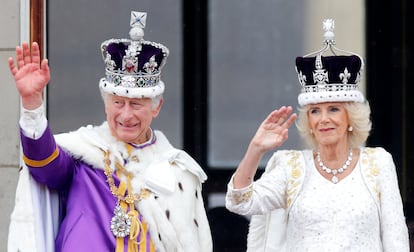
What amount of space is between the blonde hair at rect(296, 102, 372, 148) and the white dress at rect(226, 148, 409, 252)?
71 mm

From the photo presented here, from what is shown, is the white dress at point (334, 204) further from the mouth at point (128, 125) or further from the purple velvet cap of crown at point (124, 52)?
the purple velvet cap of crown at point (124, 52)

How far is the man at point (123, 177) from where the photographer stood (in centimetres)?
492

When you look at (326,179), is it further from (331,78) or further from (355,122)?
(331,78)

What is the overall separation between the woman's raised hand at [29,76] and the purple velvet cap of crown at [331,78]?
3.64ft

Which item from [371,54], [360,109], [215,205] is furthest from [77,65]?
[360,109]

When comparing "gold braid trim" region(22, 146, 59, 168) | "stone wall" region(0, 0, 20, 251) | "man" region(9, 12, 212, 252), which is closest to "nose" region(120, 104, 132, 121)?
"man" region(9, 12, 212, 252)

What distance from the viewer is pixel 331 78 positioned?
16.6 feet

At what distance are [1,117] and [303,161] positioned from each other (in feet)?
6.48

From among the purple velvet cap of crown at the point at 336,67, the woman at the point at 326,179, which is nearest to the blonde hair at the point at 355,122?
the woman at the point at 326,179

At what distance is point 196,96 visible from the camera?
6887 millimetres

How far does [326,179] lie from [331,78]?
43cm

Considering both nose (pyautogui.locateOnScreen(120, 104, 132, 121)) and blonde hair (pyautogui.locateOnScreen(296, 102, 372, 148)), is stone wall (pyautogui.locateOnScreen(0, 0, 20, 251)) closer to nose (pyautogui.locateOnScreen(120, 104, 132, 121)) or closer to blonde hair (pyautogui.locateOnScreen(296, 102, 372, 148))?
nose (pyautogui.locateOnScreen(120, 104, 132, 121))

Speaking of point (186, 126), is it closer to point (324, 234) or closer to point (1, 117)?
point (1, 117)

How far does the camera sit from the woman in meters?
4.91
